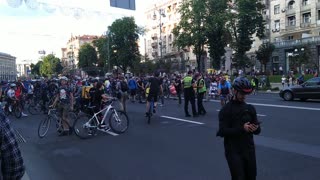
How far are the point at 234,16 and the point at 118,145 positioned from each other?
4883 centimetres

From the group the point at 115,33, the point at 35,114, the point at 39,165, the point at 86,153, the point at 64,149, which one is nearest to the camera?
the point at 39,165

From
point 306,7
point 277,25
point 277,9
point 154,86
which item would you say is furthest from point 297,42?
point 154,86

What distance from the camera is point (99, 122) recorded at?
11.3 m

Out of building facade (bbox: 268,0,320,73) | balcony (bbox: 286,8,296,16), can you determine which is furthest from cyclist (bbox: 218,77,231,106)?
balcony (bbox: 286,8,296,16)

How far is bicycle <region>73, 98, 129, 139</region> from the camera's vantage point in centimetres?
1102

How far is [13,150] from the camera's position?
105 inches

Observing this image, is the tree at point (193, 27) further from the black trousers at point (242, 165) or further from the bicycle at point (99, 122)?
the black trousers at point (242, 165)

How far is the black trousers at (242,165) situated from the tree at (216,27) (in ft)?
167

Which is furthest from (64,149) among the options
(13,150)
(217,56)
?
(217,56)

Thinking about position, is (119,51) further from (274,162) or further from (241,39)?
(274,162)

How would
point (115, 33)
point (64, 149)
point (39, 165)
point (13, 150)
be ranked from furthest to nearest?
point (115, 33)
point (64, 149)
point (39, 165)
point (13, 150)

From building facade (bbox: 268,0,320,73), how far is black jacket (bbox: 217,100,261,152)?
51.6 m

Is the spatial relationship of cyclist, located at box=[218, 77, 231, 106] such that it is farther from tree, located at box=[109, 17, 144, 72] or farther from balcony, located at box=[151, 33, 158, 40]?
balcony, located at box=[151, 33, 158, 40]

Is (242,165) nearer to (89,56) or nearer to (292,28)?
(292,28)
